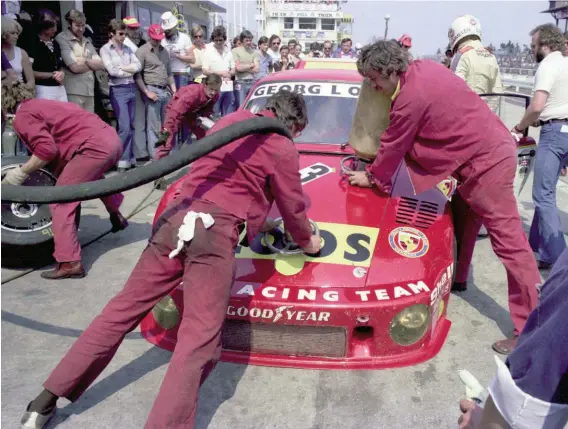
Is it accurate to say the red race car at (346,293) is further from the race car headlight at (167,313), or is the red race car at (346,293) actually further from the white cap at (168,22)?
the white cap at (168,22)

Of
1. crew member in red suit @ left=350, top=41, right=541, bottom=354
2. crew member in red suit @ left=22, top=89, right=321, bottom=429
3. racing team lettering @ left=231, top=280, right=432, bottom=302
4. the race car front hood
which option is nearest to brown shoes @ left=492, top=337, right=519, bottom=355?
crew member in red suit @ left=350, top=41, right=541, bottom=354

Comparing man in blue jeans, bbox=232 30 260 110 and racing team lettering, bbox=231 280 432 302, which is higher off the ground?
man in blue jeans, bbox=232 30 260 110

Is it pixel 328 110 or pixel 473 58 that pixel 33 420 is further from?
pixel 473 58

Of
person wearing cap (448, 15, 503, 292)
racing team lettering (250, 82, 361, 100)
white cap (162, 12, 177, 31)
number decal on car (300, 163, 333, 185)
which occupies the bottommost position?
number decal on car (300, 163, 333, 185)

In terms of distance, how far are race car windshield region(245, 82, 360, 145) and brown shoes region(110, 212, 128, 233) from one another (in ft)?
5.49

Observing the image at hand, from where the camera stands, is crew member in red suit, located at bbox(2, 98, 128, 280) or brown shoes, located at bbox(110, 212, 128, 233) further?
brown shoes, located at bbox(110, 212, 128, 233)

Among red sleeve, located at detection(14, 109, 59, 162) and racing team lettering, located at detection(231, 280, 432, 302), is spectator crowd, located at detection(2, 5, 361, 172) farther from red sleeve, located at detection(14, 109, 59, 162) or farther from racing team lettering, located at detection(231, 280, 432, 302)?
racing team lettering, located at detection(231, 280, 432, 302)

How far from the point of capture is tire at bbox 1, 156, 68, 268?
14.5 feet

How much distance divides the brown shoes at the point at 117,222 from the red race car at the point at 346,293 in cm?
172

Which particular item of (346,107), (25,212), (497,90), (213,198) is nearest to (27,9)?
(25,212)

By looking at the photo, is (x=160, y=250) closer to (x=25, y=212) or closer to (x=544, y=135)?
(x=25, y=212)

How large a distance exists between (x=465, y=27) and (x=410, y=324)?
335cm

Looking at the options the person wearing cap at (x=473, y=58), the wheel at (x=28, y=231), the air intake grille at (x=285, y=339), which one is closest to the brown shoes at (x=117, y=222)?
the wheel at (x=28, y=231)

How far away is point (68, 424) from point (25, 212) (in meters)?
2.48
